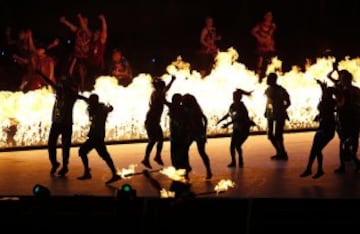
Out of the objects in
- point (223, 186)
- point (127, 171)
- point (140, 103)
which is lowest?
point (223, 186)

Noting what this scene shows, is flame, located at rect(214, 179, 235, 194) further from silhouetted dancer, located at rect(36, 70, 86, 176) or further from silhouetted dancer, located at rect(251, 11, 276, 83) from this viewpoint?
silhouetted dancer, located at rect(251, 11, 276, 83)

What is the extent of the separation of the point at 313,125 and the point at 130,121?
16.1 feet

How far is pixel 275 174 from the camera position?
43.5 ft

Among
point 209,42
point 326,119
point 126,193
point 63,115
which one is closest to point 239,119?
point 326,119

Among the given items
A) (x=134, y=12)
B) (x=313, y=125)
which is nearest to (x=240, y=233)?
(x=313, y=125)

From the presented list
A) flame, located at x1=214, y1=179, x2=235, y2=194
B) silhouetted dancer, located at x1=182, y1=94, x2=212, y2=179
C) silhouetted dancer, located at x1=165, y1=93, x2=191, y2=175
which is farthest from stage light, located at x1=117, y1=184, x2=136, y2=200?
silhouetted dancer, located at x1=182, y1=94, x2=212, y2=179

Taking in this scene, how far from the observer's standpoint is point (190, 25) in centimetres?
3145

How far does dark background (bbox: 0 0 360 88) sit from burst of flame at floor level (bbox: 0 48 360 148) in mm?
9054

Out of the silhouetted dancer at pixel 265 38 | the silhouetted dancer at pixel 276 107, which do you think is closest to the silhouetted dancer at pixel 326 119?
the silhouetted dancer at pixel 276 107

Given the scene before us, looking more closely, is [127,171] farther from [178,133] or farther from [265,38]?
[265,38]

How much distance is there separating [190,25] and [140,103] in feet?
44.7

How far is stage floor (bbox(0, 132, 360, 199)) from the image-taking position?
11.6 m

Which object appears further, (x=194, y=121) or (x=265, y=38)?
(x=265, y=38)

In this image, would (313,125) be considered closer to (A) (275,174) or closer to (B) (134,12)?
(A) (275,174)
